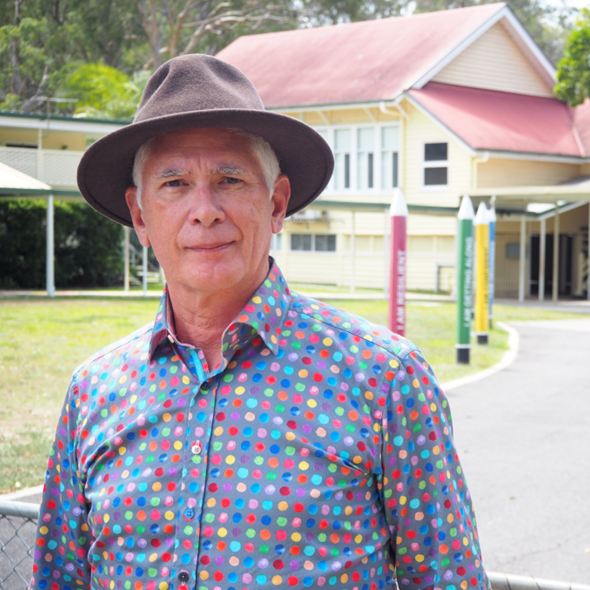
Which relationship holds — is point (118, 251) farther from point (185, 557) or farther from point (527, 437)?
point (185, 557)

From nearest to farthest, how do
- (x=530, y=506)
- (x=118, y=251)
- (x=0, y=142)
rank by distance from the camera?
(x=530, y=506) < (x=118, y=251) < (x=0, y=142)

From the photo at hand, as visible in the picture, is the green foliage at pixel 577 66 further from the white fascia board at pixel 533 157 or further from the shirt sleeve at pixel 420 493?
the shirt sleeve at pixel 420 493

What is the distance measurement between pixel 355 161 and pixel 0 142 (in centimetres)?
1244

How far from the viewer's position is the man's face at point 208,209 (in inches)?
83.7

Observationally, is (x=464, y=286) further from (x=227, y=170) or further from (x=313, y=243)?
(x=313, y=243)

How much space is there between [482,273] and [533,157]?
48.0 feet

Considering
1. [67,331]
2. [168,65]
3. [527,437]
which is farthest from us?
[67,331]

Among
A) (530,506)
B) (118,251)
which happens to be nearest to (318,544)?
(530,506)

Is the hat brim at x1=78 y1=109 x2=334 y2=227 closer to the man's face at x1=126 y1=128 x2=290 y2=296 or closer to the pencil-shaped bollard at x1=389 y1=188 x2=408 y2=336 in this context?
the man's face at x1=126 y1=128 x2=290 y2=296

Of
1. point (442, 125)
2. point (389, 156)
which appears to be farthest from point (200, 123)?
point (389, 156)

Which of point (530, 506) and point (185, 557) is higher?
point (185, 557)

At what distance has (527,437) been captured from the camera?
862 cm

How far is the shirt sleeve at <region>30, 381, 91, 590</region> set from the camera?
89.5 inches

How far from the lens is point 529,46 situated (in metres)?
30.4
